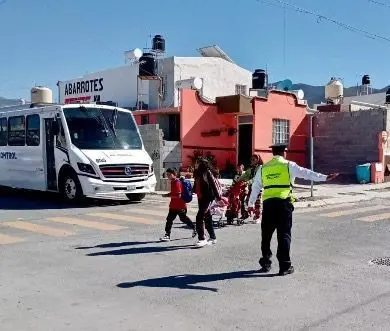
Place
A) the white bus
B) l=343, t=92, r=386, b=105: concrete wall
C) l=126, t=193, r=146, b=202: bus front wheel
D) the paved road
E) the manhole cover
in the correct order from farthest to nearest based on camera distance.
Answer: l=343, t=92, r=386, b=105: concrete wall < l=126, t=193, r=146, b=202: bus front wheel < the white bus < the manhole cover < the paved road

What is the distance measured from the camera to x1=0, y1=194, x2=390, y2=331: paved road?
4.95 metres

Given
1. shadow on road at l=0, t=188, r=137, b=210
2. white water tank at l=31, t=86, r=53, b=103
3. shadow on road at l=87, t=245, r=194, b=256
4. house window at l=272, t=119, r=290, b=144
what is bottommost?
shadow on road at l=87, t=245, r=194, b=256

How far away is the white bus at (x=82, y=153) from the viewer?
14.4 metres

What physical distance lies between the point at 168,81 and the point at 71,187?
14.3 meters

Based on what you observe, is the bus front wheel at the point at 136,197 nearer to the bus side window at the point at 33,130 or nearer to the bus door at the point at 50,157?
the bus door at the point at 50,157

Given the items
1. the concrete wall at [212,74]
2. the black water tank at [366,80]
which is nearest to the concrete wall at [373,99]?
the black water tank at [366,80]

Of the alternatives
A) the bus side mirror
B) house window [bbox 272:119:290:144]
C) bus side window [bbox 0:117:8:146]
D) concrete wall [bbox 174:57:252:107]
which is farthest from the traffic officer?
concrete wall [bbox 174:57:252:107]

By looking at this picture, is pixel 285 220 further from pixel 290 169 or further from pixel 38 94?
pixel 38 94

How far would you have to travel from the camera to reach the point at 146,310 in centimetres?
522

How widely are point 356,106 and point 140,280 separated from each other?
83.5 ft

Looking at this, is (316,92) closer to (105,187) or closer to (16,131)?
(16,131)

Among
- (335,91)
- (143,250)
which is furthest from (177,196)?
(335,91)

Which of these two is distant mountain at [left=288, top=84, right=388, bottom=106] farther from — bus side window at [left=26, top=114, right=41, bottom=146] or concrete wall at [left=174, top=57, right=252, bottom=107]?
bus side window at [left=26, top=114, right=41, bottom=146]

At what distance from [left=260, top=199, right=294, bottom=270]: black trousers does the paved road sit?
23cm
